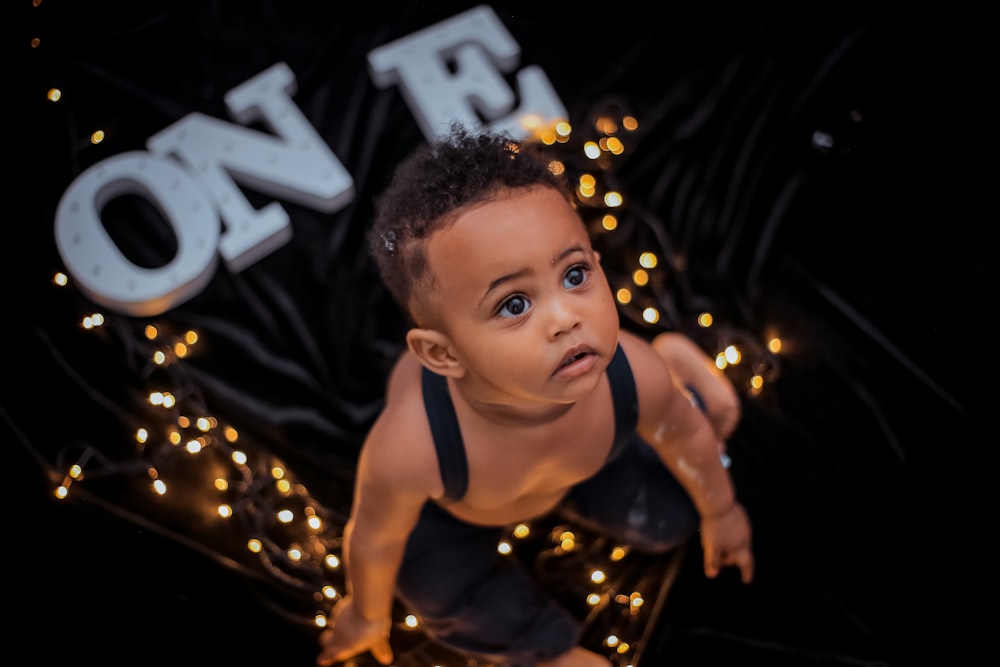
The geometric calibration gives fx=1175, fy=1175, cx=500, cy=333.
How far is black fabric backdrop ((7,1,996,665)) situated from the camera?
1515mm

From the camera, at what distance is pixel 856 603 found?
4.88ft

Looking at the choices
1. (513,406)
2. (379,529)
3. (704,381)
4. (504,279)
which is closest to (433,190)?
(504,279)

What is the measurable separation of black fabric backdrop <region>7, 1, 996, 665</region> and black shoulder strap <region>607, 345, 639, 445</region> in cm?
37

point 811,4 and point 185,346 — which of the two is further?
point 811,4

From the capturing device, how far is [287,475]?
5.34 feet

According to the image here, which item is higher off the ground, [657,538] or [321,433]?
[321,433]

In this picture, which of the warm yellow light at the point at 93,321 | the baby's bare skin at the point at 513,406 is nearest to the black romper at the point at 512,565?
the baby's bare skin at the point at 513,406

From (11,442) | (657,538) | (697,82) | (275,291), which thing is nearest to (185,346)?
(275,291)

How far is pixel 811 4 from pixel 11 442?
1.48 meters

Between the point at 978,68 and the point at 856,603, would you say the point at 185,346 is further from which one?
the point at 978,68

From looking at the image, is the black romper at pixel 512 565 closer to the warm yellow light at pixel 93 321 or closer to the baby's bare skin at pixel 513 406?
the baby's bare skin at pixel 513 406

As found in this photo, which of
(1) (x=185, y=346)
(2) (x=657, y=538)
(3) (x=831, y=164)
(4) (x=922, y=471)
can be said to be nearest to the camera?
(2) (x=657, y=538)

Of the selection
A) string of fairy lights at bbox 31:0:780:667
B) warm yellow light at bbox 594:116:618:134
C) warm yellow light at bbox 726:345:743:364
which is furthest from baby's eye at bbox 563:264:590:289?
warm yellow light at bbox 594:116:618:134

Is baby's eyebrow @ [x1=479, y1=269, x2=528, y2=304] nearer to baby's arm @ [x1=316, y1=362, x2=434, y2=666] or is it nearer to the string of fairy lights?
baby's arm @ [x1=316, y1=362, x2=434, y2=666]
